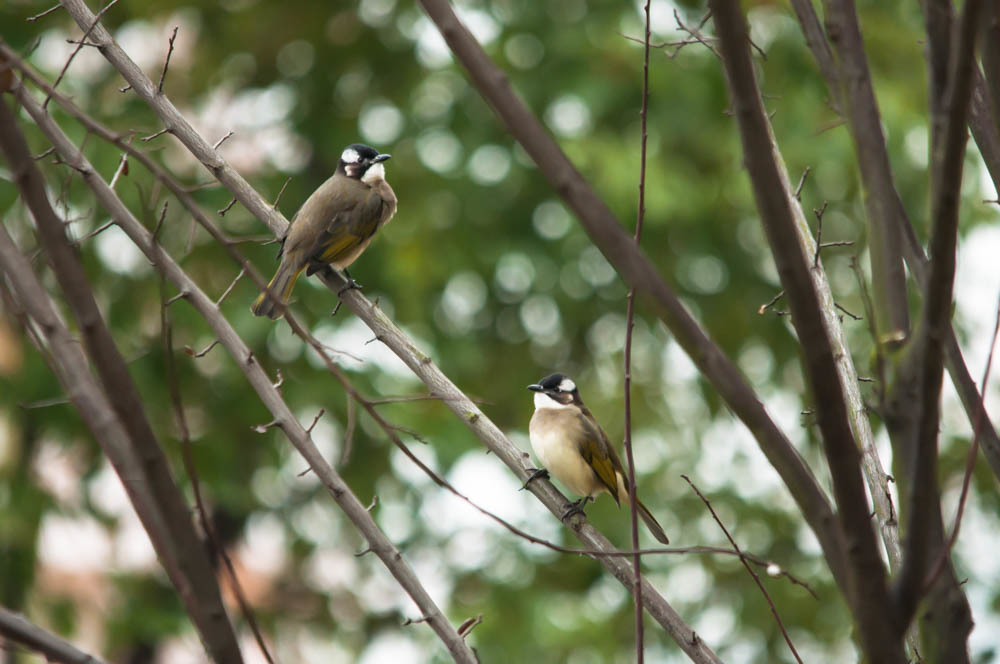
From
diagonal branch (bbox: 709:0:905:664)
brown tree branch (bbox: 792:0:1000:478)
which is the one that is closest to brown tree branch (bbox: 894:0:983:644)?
diagonal branch (bbox: 709:0:905:664)

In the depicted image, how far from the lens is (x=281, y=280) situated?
17.6 ft

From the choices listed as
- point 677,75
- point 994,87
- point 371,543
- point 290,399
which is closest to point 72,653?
point 371,543

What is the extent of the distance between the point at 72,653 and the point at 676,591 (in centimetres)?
872

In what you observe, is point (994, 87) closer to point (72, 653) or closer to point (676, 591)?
point (72, 653)

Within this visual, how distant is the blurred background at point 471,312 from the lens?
334 inches

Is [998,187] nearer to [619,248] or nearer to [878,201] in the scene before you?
[878,201]

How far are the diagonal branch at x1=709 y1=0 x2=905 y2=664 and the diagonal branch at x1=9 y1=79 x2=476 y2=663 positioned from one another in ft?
3.30

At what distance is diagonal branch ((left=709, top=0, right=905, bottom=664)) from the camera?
1.44m

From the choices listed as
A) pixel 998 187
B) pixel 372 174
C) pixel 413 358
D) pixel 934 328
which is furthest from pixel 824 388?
pixel 372 174

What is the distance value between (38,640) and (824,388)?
1.11 meters

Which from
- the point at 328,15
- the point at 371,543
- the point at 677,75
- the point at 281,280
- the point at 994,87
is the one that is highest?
the point at 328,15

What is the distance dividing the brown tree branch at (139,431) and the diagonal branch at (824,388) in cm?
80

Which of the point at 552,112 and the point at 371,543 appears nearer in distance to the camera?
the point at 371,543

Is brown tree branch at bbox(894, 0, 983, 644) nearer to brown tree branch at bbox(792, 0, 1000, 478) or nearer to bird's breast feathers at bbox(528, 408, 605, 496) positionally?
A: brown tree branch at bbox(792, 0, 1000, 478)
